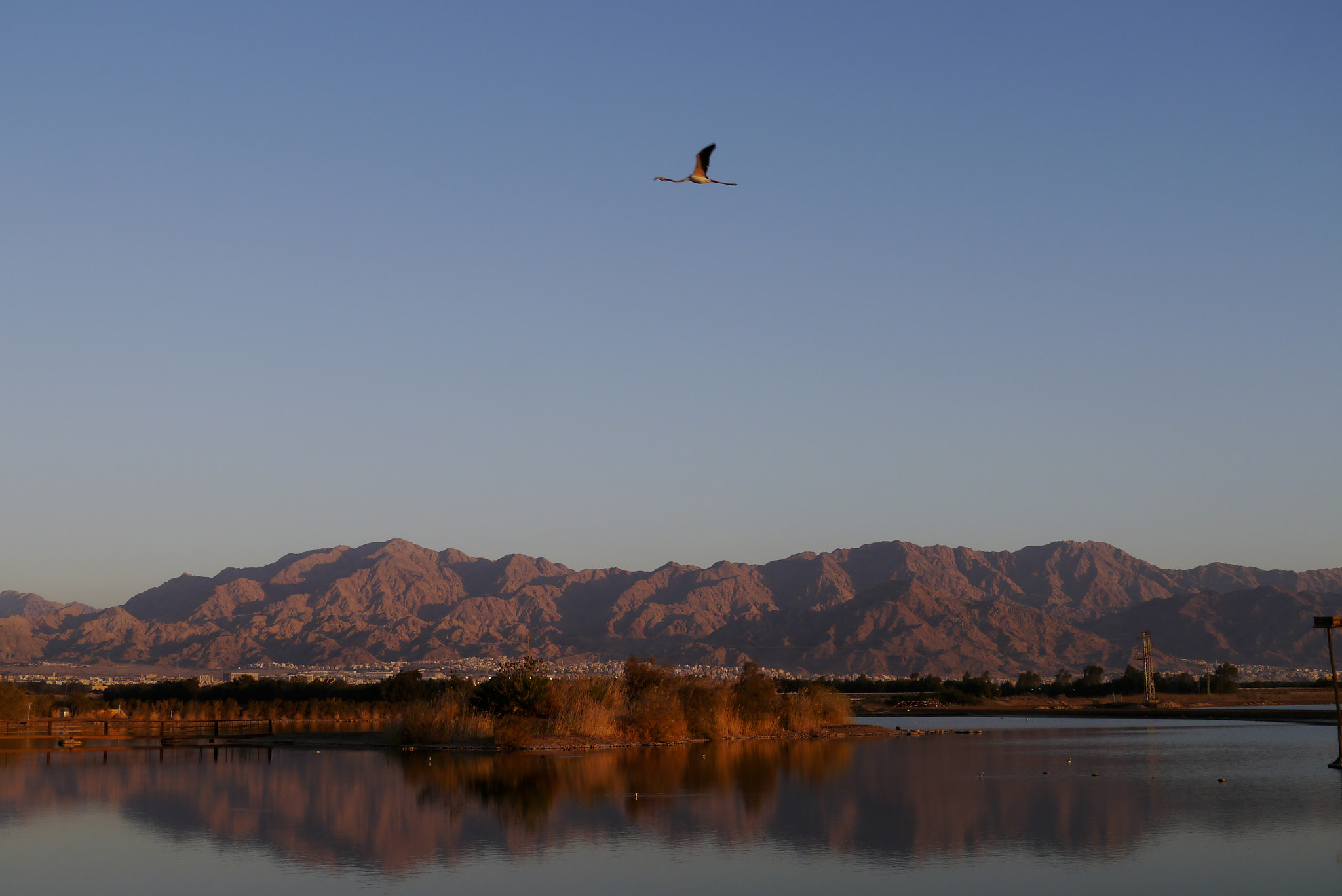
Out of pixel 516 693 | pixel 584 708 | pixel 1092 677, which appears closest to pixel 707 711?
pixel 584 708

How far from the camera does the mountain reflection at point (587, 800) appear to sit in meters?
18.5

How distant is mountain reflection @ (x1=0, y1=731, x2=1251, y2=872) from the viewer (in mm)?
18469

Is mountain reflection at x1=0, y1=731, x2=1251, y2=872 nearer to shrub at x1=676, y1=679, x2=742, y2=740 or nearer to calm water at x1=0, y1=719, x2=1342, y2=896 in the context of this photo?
calm water at x1=0, y1=719, x2=1342, y2=896

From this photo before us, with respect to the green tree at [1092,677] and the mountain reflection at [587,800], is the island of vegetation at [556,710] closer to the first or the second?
the mountain reflection at [587,800]

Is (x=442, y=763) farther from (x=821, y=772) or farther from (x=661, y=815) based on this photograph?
(x=661, y=815)

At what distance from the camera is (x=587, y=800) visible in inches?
933

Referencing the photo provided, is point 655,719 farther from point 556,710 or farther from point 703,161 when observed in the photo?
point 703,161

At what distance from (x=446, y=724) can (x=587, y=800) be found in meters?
19.5

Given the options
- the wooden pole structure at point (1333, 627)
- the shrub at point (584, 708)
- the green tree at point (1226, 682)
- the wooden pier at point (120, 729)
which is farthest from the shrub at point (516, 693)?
the green tree at point (1226, 682)

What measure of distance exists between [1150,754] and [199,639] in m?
150

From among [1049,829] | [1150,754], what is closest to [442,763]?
[1049,829]

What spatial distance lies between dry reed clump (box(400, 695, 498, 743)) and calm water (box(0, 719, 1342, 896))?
530 centimetres

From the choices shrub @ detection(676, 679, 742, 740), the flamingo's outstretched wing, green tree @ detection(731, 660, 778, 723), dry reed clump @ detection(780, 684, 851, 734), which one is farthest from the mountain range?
the flamingo's outstretched wing

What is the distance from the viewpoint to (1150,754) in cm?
3788
